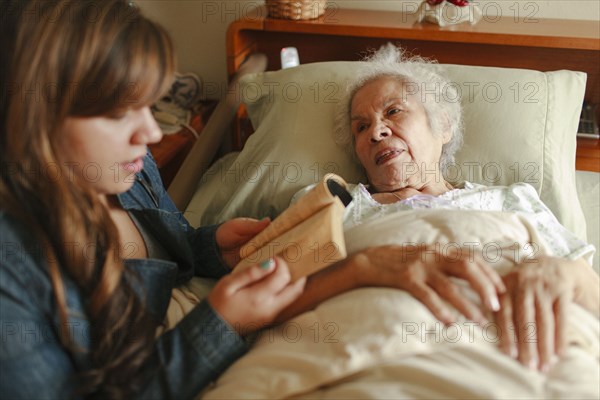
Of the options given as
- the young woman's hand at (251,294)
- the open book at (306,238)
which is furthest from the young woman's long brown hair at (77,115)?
the open book at (306,238)

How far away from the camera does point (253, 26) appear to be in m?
1.80

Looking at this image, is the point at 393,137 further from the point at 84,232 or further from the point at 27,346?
the point at 27,346

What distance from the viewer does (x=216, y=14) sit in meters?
2.11

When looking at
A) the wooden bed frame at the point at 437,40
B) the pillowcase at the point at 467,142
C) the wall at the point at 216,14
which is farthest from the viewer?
the wall at the point at 216,14

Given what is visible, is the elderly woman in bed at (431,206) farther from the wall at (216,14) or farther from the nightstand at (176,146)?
the nightstand at (176,146)

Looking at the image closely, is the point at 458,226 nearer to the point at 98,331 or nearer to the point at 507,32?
the point at 98,331

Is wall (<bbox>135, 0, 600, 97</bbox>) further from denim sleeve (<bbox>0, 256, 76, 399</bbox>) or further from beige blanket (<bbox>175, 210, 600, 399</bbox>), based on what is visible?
denim sleeve (<bbox>0, 256, 76, 399</bbox>)

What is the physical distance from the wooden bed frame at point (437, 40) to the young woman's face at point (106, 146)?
1.10 m

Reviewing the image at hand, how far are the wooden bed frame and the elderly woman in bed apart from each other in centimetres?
20

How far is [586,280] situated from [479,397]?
1.22 ft

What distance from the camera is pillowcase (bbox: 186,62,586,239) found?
1.45 meters

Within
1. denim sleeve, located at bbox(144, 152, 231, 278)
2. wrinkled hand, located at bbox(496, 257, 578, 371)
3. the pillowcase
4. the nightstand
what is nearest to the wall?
the nightstand

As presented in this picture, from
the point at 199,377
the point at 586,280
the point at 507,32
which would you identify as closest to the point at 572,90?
the point at 507,32

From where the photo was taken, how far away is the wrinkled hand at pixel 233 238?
1.15m
